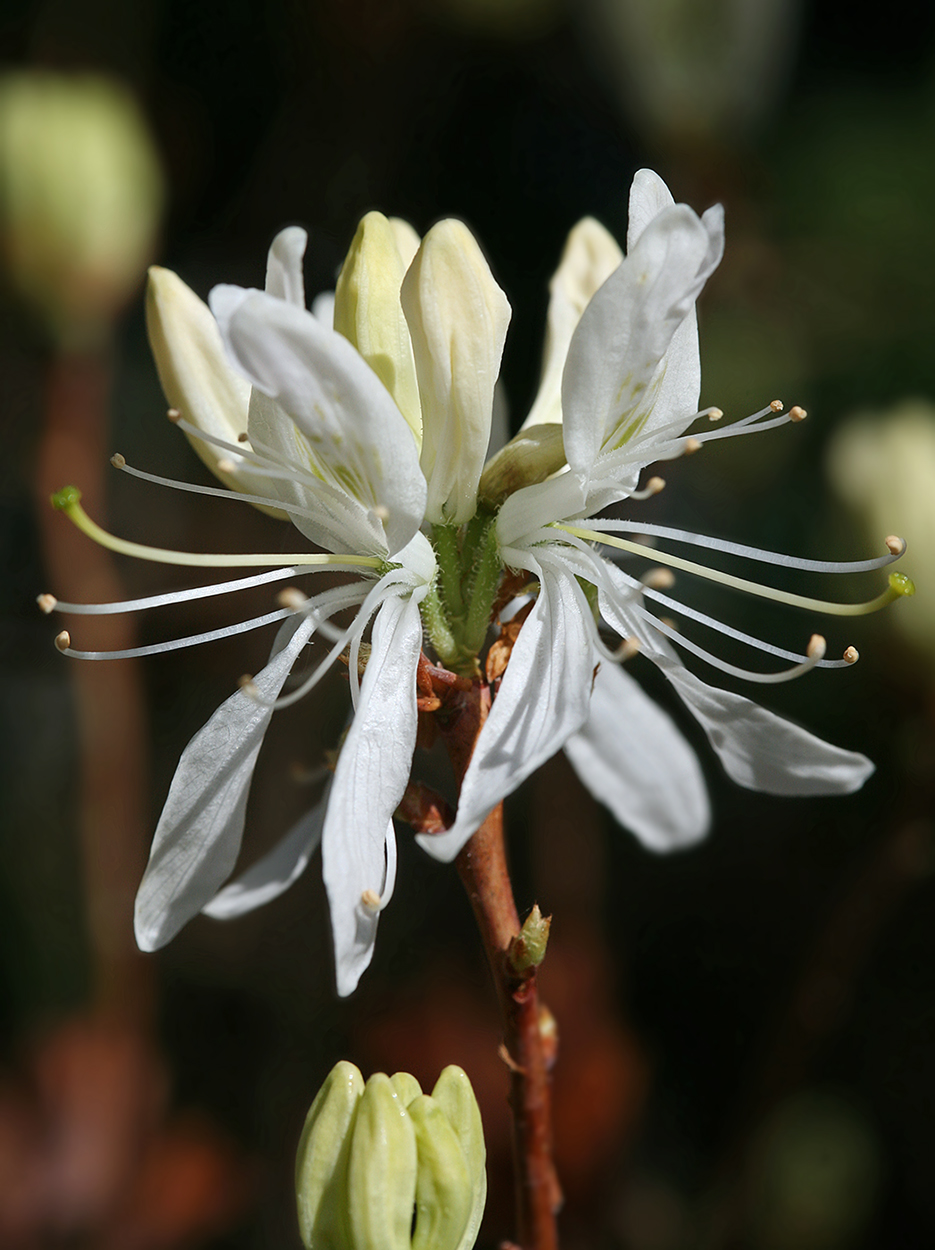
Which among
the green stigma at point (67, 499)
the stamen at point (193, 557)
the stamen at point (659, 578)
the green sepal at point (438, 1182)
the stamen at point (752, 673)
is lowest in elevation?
the green sepal at point (438, 1182)

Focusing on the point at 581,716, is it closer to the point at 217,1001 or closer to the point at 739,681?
the point at 739,681

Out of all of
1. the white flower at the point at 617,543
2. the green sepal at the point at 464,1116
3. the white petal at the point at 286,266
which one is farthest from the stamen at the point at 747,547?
the green sepal at the point at 464,1116

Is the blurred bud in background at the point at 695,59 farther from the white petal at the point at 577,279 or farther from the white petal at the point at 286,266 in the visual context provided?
the white petal at the point at 286,266

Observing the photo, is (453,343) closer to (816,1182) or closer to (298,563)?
(298,563)

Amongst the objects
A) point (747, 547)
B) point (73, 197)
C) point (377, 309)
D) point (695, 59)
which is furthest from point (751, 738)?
point (695, 59)

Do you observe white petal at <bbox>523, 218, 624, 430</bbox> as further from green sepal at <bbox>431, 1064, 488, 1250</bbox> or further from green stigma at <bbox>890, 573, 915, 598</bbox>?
green sepal at <bbox>431, 1064, 488, 1250</bbox>

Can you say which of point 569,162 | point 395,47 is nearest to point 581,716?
point 569,162
